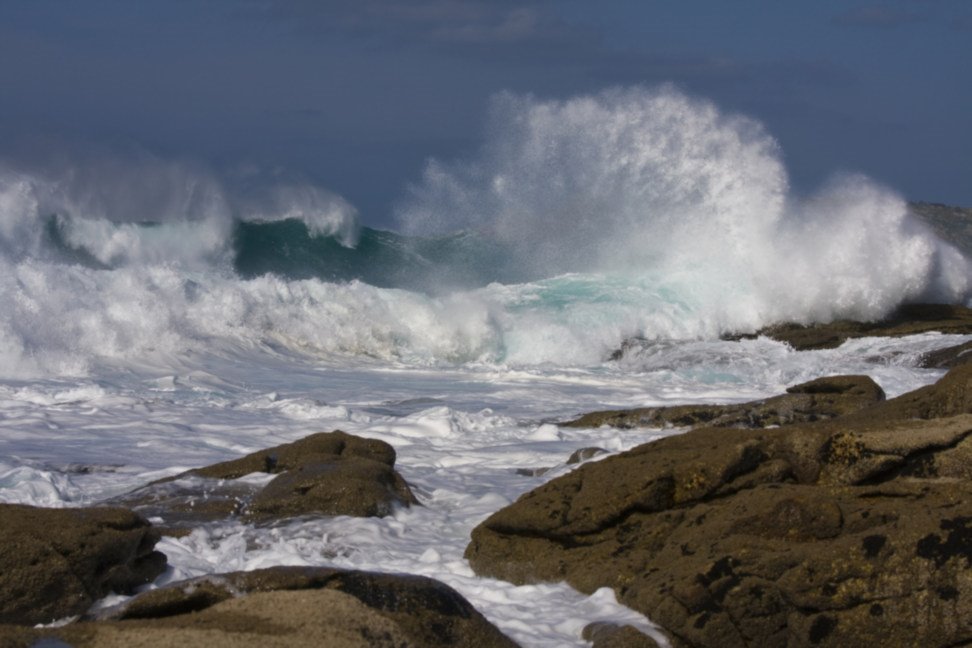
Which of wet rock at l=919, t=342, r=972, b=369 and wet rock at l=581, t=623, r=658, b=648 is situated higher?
wet rock at l=919, t=342, r=972, b=369

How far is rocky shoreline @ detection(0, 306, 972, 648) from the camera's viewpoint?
4.23 metres

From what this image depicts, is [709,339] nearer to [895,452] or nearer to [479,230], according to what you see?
[479,230]

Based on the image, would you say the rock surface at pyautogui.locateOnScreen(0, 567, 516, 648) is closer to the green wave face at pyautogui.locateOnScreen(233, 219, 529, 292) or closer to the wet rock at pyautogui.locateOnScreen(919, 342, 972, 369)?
the wet rock at pyautogui.locateOnScreen(919, 342, 972, 369)

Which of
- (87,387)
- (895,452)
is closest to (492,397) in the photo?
(87,387)

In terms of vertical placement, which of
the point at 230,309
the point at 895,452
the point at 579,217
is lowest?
the point at 895,452

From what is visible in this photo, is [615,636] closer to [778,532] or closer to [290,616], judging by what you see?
[778,532]

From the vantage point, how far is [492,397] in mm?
16672

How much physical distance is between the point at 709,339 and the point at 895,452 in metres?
17.9

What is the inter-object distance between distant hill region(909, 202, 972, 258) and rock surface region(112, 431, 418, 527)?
34.6m

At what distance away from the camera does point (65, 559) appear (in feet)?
18.6

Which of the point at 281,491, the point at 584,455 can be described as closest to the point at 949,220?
the point at 584,455

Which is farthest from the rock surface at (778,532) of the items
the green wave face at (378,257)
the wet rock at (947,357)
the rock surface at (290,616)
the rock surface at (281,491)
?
the green wave face at (378,257)

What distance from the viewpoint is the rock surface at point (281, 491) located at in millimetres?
7871

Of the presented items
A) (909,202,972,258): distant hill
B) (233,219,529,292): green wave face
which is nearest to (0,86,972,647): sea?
(233,219,529,292): green wave face
